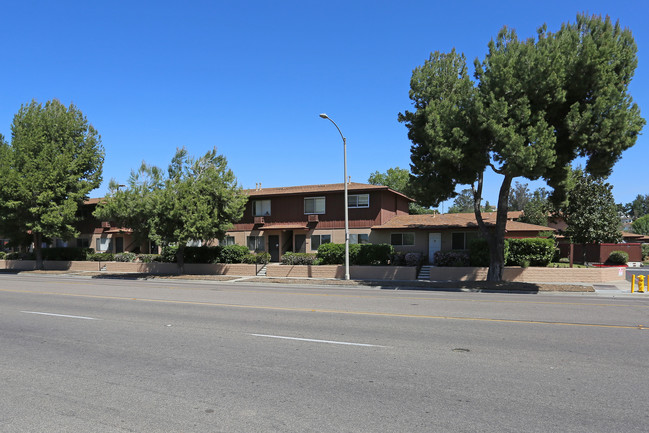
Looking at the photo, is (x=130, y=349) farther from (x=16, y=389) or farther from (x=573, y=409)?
(x=573, y=409)

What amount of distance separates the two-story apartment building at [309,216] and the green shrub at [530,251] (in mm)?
9523

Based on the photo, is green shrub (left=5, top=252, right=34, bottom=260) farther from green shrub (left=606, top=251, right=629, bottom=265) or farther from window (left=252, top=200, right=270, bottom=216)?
green shrub (left=606, top=251, right=629, bottom=265)

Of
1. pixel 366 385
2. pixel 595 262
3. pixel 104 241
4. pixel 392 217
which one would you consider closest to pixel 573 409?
pixel 366 385

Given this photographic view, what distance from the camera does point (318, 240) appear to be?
35.2 meters

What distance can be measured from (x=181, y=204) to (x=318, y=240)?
10.8 m

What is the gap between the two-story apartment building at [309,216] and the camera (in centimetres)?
3406

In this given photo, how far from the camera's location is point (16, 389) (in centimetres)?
591

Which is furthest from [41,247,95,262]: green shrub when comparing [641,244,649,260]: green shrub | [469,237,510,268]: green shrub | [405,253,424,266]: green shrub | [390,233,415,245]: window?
[641,244,649,260]: green shrub

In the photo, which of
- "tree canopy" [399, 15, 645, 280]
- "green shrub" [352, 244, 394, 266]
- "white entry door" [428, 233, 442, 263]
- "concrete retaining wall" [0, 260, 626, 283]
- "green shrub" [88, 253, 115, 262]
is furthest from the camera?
"green shrub" [88, 253, 115, 262]

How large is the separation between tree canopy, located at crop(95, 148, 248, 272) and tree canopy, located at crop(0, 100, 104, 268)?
6.32 meters

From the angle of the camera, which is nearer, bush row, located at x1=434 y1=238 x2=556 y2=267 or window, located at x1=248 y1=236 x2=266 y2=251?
bush row, located at x1=434 y1=238 x2=556 y2=267

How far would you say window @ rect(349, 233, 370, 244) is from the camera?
112ft

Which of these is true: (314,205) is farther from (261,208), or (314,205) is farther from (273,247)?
(273,247)

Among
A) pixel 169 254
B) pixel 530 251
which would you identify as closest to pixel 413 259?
pixel 530 251
